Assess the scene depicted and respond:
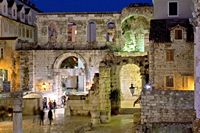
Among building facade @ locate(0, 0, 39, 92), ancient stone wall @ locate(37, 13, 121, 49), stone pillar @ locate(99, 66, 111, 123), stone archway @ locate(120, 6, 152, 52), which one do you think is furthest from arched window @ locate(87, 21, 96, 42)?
stone pillar @ locate(99, 66, 111, 123)

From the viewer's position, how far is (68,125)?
37.8 m

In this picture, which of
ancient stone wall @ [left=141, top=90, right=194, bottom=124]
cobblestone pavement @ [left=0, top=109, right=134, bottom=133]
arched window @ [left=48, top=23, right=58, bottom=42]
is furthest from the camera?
arched window @ [left=48, top=23, right=58, bottom=42]

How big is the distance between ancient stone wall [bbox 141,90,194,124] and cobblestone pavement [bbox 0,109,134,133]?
16.6 feet

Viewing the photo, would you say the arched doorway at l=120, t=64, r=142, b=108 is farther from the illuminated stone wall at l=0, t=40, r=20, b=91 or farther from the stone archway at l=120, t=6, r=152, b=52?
the illuminated stone wall at l=0, t=40, r=20, b=91

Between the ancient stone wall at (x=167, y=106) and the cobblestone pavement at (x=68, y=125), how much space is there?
5072mm

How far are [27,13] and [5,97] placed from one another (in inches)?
892

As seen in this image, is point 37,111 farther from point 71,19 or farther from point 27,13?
point 27,13

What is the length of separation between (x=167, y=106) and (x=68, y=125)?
31.4 feet

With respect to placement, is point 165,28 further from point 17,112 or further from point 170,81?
point 17,112

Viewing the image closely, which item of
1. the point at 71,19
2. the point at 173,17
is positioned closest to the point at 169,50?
the point at 173,17

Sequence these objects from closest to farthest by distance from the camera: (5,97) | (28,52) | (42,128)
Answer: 1. (42,128)
2. (5,97)
3. (28,52)

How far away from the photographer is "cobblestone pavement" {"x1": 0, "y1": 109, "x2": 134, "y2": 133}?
118ft

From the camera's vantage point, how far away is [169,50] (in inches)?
1560

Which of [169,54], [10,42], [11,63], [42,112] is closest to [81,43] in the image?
[10,42]
